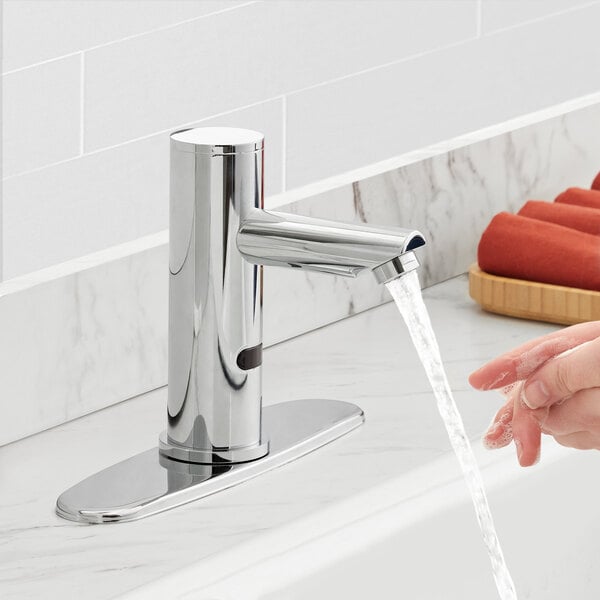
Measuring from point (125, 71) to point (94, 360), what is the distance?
25cm

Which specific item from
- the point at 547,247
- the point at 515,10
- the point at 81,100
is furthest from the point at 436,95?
the point at 81,100

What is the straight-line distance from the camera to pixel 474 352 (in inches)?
41.2

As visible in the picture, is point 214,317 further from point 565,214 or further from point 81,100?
point 565,214

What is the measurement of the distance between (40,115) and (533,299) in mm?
374

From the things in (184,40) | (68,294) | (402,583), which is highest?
(184,40)

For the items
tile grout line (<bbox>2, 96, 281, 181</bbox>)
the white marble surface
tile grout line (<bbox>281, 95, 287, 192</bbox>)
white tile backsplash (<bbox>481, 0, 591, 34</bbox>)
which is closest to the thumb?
the white marble surface

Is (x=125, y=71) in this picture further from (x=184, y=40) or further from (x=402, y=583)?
(x=402, y=583)

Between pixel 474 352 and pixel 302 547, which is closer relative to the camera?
pixel 302 547

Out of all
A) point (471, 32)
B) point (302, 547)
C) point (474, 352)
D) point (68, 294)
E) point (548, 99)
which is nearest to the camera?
point (302, 547)

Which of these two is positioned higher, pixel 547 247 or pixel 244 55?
pixel 244 55

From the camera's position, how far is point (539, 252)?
3.58 ft

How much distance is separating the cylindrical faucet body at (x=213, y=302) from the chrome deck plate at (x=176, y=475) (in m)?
0.01

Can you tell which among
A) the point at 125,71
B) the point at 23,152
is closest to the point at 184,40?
the point at 125,71

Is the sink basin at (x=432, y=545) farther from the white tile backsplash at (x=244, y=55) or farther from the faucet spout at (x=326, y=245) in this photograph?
the white tile backsplash at (x=244, y=55)
